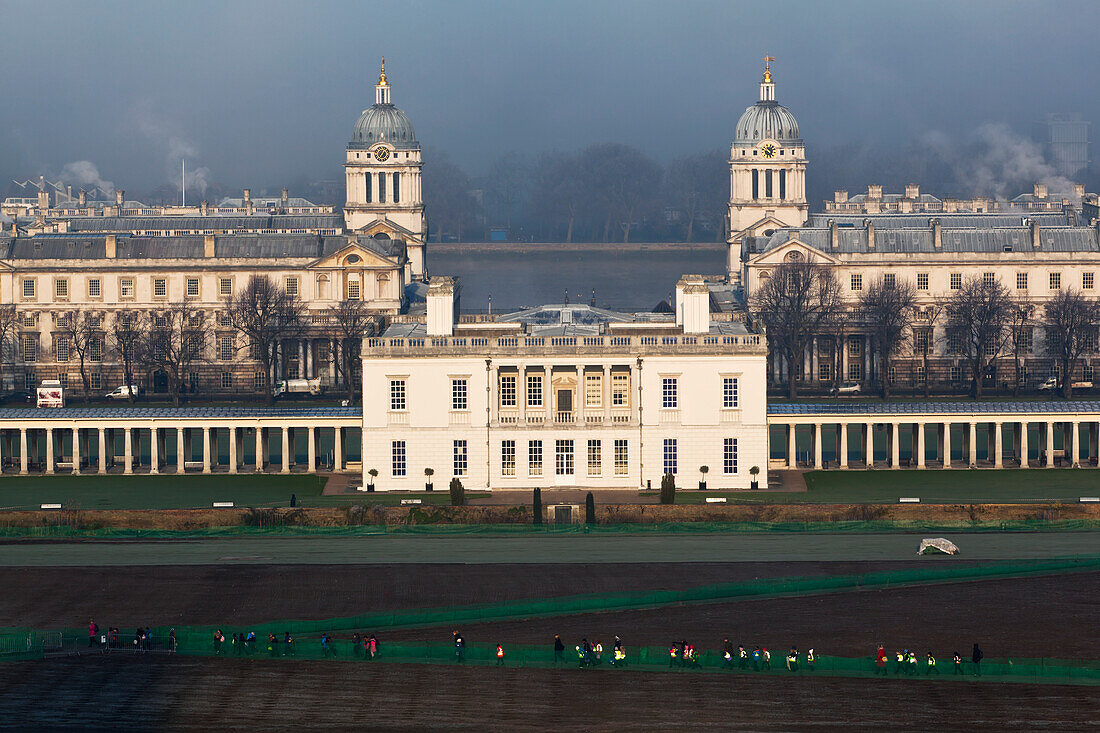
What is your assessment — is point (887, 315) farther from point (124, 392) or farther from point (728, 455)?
point (124, 392)

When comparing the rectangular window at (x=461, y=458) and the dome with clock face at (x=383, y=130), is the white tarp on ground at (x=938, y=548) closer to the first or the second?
the rectangular window at (x=461, y=458)

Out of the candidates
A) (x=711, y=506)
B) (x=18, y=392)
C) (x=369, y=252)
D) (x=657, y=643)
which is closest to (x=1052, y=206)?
(x=369, y=252)

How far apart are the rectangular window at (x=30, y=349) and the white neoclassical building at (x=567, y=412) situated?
52266 millimetres

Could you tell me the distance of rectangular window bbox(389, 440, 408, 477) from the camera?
11456 centimetres

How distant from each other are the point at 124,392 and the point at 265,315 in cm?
992

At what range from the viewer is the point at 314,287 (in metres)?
167

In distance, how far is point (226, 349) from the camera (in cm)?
16112

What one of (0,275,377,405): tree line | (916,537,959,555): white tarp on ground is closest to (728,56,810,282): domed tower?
(0,275,377,405): tree line

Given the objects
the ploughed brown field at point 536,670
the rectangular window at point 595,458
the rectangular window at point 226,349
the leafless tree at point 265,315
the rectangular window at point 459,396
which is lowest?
the ploughed brown field at point 536,670

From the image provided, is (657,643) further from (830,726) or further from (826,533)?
(826,533)

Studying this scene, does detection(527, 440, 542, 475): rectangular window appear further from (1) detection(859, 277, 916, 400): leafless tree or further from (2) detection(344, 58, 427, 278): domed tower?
(2) detection(344, 58, 427, 278): domed tower

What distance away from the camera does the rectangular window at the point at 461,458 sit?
114438 millimetres

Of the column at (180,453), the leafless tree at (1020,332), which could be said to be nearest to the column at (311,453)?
the column at (180,453)

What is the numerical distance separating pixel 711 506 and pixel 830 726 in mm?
32790
